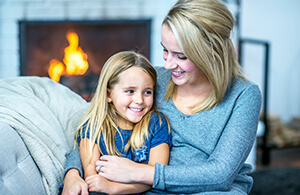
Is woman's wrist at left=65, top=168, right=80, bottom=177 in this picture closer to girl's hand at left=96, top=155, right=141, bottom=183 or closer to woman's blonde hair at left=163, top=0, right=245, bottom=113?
girl's hand at left=96, top=155, right=141, bottom=183

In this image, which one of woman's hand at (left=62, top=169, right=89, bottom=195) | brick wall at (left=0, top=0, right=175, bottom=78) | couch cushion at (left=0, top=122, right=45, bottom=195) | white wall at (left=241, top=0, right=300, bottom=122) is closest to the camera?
couch cushion at (left=0, top=122, right=45, bottom=195)

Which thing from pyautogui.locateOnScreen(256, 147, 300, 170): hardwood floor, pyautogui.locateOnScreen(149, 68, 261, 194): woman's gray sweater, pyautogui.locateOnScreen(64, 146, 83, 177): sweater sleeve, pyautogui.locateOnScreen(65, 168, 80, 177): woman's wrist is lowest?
pyautogui.locateOnScreen(256, 147, 300, 170): hardwood floor

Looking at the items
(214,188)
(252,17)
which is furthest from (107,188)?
(252,17)

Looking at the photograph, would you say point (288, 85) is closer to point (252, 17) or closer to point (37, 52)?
point (252, 17)

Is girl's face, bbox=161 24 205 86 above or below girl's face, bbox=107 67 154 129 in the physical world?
above

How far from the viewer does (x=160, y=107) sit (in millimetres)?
1338

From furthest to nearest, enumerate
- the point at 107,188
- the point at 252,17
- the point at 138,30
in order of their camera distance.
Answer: the point at 252,17 < the point at 138,30 < the point at 107,188

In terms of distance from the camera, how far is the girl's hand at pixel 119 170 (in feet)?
3.49

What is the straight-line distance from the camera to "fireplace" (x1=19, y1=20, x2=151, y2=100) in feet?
9.32

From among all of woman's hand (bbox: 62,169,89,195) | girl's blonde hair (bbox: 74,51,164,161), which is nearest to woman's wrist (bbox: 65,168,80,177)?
woman's hand (bbox: 62,169,89,195)

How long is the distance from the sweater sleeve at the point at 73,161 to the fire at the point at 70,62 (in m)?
1.67

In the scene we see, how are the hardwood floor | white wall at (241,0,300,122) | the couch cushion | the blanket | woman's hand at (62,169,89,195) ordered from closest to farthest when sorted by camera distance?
the couch cushion, woman's hand at (62,169,89,195), the blanket, the hardwood floor, white wall at (241,0,300,122)

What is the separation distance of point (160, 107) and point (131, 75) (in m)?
0.19

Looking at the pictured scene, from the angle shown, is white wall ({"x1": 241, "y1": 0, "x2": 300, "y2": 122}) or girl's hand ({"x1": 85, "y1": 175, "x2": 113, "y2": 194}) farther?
white wall ({"x1": 241, "y1": 0, "x2": 300, "y2": 122})
